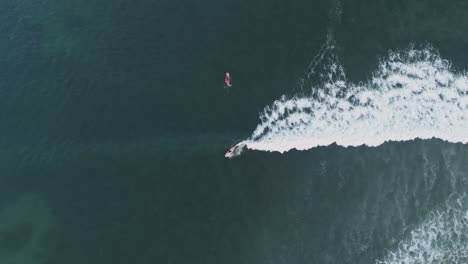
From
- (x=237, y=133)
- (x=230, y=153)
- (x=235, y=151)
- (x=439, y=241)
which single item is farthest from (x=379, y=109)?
(x=230, y=153)

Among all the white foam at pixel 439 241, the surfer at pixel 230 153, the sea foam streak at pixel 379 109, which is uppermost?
the sea foam streak at pixel 379 109

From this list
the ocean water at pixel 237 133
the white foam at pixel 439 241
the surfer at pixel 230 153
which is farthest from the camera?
the surfer at pixel 230 153

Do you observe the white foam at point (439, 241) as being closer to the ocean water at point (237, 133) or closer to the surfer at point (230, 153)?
the ocean water at point (237, 133)

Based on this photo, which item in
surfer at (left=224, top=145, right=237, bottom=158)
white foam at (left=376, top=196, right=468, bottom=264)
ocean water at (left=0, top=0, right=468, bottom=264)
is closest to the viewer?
white foam at (left=376, top=196, right=468, bottom=264)

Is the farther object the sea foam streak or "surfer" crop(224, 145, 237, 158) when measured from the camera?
the sea foam streak

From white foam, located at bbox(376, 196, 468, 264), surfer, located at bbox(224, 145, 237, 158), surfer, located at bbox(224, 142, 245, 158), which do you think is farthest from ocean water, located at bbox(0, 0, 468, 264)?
surfer, located at bbox(224, 145, 237, 158)

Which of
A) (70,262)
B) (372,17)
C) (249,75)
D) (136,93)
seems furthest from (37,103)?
(372,17)

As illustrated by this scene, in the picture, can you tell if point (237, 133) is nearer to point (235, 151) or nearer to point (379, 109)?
point (235, 151)

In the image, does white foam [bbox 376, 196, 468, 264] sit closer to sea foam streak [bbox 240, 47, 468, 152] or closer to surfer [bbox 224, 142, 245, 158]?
sea foam streak [bbox 240, 47, 468, 152]

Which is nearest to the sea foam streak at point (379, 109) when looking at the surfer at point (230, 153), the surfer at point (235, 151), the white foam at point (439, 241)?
the surfer at point (235, 151)
